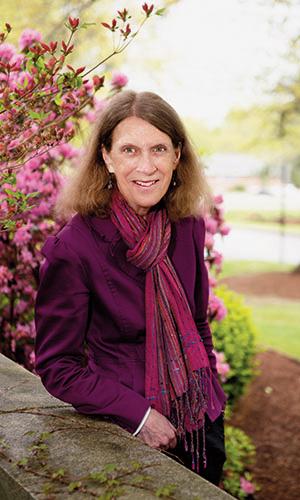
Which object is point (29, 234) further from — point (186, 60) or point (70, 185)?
point (186, 60)

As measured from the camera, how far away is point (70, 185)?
2.57 meters

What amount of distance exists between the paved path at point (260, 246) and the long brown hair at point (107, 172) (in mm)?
15875

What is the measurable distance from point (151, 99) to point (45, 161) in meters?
Answer: 1.74

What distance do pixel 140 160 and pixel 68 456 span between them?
3.22 feet

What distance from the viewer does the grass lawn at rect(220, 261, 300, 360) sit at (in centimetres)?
998

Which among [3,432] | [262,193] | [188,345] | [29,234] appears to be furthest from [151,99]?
[262,193]

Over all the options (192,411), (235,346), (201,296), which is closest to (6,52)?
(201,296)

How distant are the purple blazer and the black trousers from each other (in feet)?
1.09

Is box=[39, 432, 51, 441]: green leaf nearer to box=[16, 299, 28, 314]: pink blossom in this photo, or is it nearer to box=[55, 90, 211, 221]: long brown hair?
box=[55, 90, 211, 221]: long brown hair

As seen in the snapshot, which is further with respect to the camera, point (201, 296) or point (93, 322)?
point (201, 296)

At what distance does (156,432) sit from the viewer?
90.0 inches

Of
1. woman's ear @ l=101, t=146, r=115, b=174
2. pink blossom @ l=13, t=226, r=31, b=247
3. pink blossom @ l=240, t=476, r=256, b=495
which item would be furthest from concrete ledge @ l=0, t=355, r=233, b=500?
pink blossom @ l=240, t=476, r=256, b=495

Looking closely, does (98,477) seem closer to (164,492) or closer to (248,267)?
(164,492)

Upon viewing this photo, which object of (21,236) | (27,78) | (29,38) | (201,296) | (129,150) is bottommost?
(201,296)
